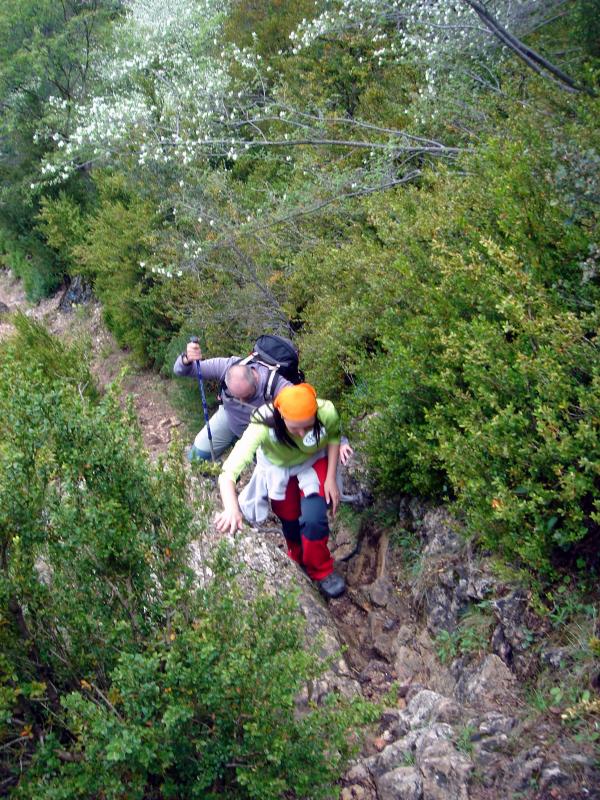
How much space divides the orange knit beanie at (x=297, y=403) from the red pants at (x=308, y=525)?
0.69 m

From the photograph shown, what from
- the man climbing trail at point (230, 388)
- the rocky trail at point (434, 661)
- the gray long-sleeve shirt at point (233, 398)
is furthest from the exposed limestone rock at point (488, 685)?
the gray long-sleeve shirt at point (233, 398)

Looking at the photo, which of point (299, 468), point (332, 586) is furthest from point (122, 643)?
point (332, 586)

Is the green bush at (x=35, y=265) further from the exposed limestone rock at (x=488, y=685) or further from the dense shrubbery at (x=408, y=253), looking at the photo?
the exposed limestone rock at (x=488, y=685)

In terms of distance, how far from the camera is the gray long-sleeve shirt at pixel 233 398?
469cm

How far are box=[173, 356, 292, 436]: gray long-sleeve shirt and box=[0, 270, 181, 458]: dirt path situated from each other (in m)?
1.27

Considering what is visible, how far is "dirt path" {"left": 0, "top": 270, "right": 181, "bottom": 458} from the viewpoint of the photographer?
30.8 feet

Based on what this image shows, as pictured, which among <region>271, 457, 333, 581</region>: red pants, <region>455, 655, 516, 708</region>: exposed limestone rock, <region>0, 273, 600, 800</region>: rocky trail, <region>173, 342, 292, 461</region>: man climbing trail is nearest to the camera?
<region>0, 273, 600, 800</region>: rocky trail

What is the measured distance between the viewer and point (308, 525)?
4.45 metres

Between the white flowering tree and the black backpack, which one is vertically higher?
the white flowering tree

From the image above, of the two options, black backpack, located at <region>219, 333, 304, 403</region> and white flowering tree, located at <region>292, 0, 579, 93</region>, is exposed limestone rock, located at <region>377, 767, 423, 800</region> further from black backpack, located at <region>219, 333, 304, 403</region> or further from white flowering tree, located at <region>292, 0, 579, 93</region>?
white flowering tree, located at <region>292, 0, 579, 93</region>

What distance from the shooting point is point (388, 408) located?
4.38 m

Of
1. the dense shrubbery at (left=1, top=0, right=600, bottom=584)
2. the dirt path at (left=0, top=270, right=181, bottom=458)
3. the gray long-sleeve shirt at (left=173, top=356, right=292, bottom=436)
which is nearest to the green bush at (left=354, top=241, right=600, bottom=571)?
the dense shrubbery at (left=1, top=0, right=600, bottom=584)

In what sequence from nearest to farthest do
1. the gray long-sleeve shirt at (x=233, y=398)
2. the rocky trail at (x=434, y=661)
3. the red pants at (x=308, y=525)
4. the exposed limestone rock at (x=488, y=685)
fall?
1. the rocky trail at (x=434, y=661)
2. the exposed limestone rock at (x=488, y=685)
3. the red pants at (x=308, y=525)
4. the gray long-sleeve shirt at (x=233, y=398)

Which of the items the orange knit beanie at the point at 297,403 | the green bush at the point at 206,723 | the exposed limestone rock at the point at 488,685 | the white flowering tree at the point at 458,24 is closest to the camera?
the green bush at the point at 206,723
